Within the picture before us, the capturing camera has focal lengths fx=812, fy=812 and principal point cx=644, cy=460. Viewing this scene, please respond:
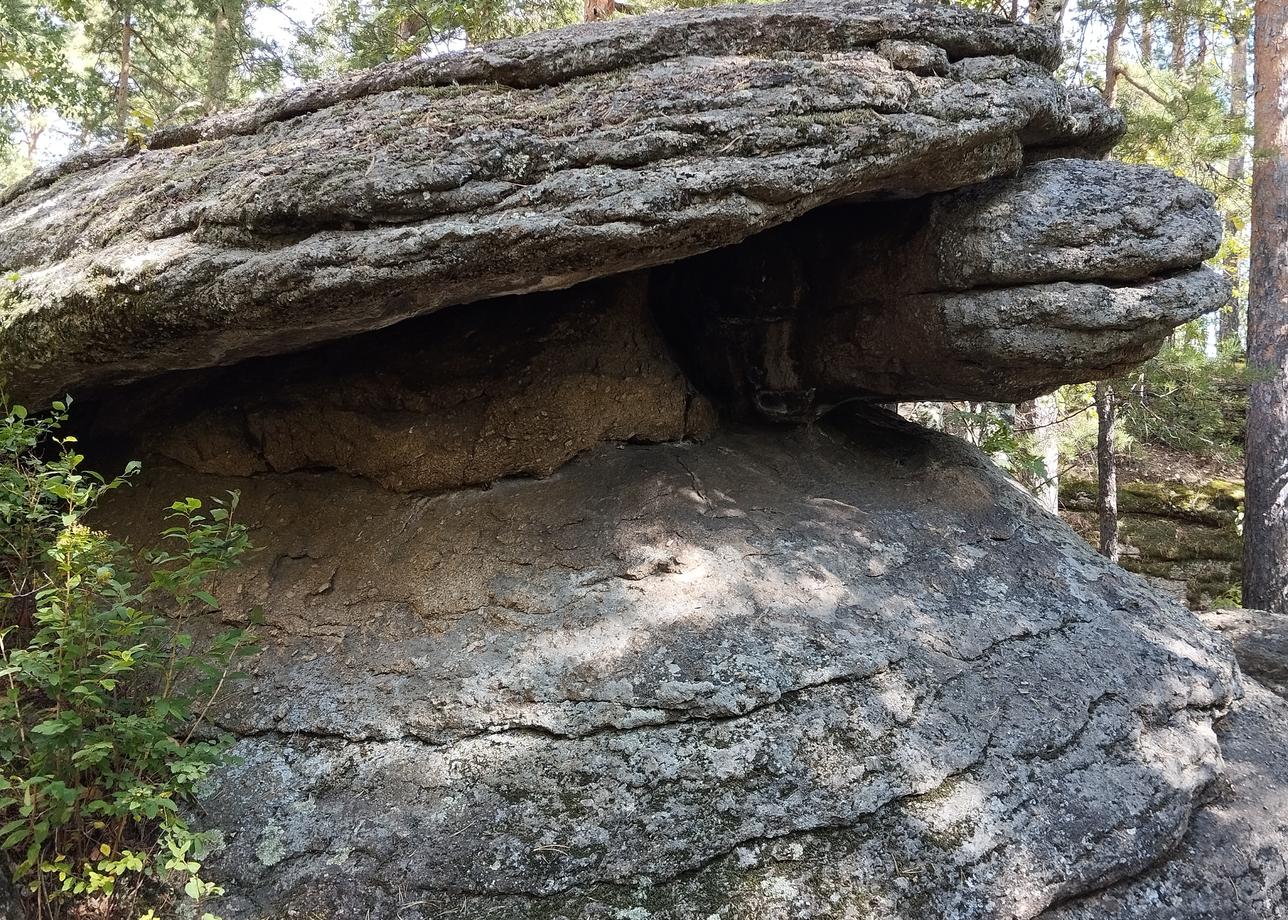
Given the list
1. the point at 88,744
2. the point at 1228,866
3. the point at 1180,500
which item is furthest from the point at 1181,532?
the point at 88,744

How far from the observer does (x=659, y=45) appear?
12.8 ft

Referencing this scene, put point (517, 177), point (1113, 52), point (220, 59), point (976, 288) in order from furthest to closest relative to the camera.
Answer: point (220, 59) → point (1113, 52) → point (976, 288) → point (517, 177)

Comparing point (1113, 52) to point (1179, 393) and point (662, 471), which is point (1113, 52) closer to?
point (1179, 393)

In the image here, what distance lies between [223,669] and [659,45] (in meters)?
3.47

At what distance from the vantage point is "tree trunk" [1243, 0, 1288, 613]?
8531 millimetres

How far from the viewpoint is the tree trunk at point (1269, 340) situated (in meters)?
8.53

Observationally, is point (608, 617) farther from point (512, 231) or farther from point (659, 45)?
point (659, 45)

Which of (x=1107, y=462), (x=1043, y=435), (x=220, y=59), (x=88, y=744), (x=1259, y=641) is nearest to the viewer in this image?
(x=88, y=744)

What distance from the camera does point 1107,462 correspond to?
9195 mm

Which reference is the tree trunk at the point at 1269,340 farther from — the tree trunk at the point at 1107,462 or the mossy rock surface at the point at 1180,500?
the mossy rock surface at the point at 1180,500

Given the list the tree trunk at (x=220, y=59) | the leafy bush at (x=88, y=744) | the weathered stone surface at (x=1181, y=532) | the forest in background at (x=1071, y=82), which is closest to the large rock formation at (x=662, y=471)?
the leafy bush at (x=88, y=744)

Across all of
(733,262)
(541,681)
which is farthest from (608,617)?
(733,262)

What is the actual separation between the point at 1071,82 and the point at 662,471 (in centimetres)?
680

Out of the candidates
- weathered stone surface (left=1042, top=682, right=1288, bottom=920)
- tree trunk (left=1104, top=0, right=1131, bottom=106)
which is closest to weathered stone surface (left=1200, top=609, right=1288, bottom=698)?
weathered stone surface (left=1042, top=682, right=1288, bottom=920)
